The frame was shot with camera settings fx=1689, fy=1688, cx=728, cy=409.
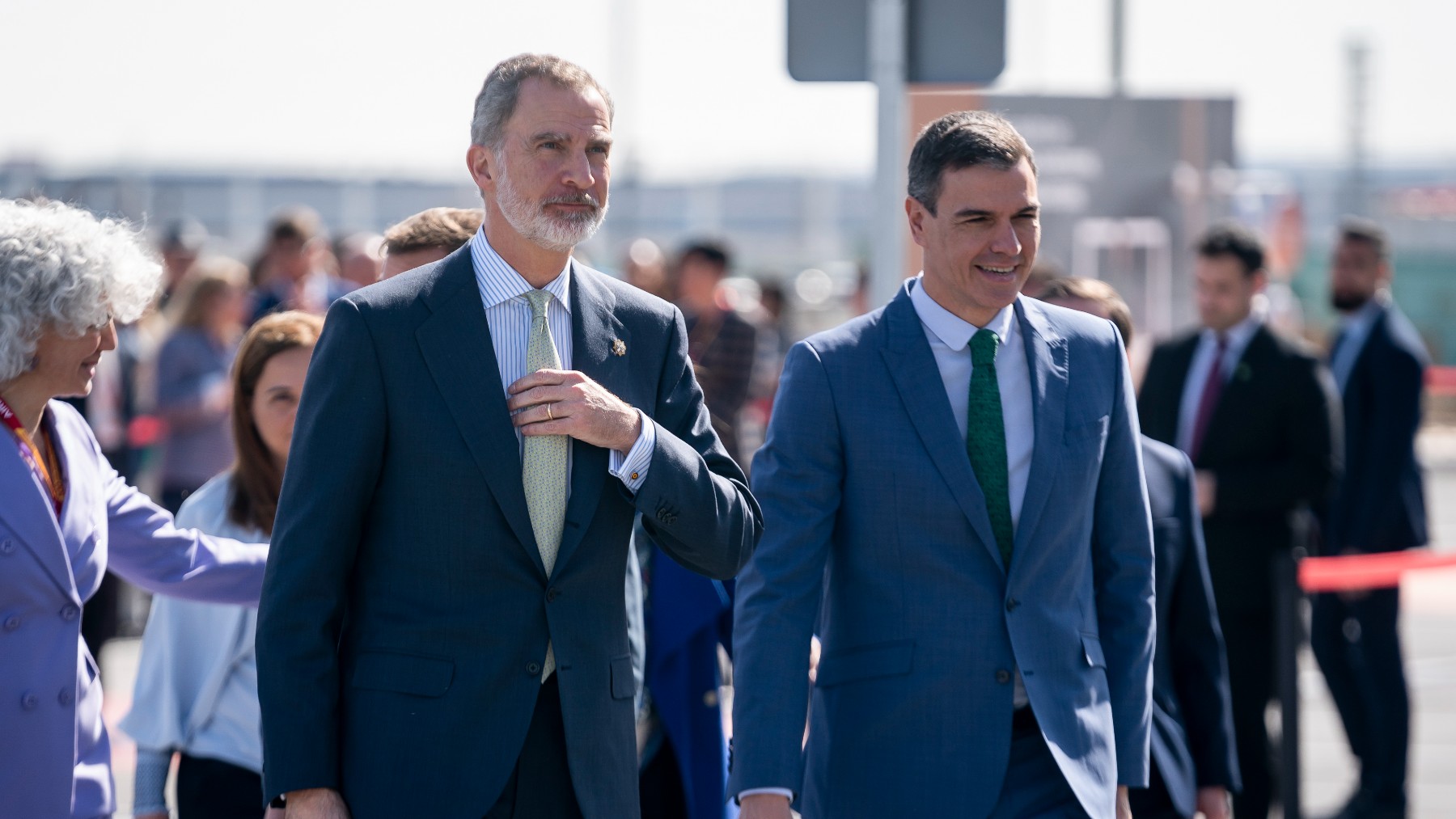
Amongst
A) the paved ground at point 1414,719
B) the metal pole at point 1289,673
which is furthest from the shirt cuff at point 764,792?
the metal pole at point 1289,673

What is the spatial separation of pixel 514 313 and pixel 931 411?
2.92 feet

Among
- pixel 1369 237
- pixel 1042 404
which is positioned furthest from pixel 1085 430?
pixel 1369 237

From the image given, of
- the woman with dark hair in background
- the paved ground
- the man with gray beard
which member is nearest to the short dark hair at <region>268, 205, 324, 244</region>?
the woman with dark hair in background

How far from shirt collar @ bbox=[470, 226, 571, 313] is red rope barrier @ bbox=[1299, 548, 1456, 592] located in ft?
13.1

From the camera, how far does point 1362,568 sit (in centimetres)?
666

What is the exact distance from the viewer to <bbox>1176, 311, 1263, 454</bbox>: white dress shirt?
6520 millimetres

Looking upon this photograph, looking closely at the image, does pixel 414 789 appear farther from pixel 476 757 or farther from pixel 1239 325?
pixel 1239 325

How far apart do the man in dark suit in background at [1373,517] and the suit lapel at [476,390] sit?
5.43m

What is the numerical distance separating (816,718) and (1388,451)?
4666 millimetres

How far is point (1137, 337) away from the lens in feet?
40.7

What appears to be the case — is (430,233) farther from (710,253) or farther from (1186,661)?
(710,253)

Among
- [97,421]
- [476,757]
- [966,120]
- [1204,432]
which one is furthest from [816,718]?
[97,421]

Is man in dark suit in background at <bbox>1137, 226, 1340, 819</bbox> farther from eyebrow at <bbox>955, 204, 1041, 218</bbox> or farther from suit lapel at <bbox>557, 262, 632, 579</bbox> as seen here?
suit lapel at <bbox>557, 262, 632, 579</bbox>

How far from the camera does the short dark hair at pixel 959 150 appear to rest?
11.3 ft
